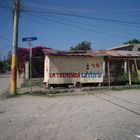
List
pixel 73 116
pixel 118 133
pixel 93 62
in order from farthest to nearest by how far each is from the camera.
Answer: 1. pixel 93 62
2. pixel 73 116
3. pixel 118 133

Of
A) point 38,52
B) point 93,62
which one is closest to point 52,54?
point 93,62

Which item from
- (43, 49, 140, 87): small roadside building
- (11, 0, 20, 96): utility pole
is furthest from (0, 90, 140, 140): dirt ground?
(43, 49, 140, 87): small roadside building

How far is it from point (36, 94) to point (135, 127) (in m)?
9.06

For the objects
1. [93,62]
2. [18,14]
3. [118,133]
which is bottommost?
[118,133]

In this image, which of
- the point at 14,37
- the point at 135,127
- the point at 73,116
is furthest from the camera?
the point at 14,37

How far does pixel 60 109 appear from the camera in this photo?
11.0 m

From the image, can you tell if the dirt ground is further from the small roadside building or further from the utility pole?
the small roadside building

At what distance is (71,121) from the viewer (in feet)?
28.5

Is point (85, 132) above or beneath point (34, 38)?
beneath

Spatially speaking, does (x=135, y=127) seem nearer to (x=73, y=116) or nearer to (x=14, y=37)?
(x=73, y=116)

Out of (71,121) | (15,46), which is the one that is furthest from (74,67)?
(71,121)

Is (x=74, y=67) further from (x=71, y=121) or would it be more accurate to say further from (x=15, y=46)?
(x=71, y=121)

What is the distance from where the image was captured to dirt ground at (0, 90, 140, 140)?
7.04 meters

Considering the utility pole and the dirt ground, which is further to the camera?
the utility pole
